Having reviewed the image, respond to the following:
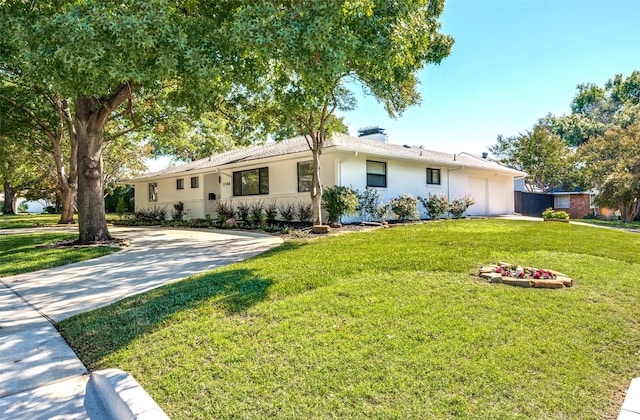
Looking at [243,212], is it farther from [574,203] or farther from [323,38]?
[574,203]

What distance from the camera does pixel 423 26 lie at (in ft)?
24.1

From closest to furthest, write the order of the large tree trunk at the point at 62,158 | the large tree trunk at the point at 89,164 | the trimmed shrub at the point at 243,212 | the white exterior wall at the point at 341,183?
the large tree trunk at the point at 89,164 < the white exterior wall at the point at 341,183 < the large tree trunk at the point at 62,158 < the trimmed shrub at the point at 243,212

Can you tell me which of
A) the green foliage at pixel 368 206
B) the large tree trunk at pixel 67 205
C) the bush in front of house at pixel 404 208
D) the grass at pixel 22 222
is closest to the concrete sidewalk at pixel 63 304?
the green foliage at pixel 368 206

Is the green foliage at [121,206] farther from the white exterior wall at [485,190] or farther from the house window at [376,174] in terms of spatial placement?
the white exterior wall at [485,190]

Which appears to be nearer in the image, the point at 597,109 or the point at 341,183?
the point at 341,183

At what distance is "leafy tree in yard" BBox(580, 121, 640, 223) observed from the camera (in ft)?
62.5

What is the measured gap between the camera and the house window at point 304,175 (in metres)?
15.1

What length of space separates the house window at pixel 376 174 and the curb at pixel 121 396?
12.9m

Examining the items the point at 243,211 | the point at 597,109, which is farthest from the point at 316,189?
the point at 597,109

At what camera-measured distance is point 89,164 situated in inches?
416

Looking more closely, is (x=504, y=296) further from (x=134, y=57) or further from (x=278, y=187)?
(x=278, y=187)

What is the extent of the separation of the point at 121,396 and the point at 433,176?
56.9 feet

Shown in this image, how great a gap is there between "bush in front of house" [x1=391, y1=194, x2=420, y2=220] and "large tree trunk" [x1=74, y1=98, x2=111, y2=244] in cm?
991

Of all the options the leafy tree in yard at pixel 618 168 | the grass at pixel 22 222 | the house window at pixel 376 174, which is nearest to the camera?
the house window at pixel 376 174
